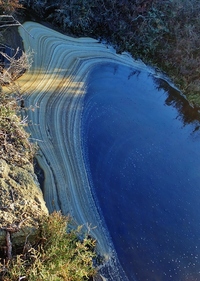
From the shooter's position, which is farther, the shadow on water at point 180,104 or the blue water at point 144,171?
the shadow on water at point 180,104

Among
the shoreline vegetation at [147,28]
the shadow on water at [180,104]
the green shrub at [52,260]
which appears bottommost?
the green shrub at [52,260]

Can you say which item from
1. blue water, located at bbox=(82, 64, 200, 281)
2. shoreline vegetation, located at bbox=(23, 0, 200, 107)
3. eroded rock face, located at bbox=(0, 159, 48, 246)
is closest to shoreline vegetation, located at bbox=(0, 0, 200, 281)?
shoreline vegetation, located at bbox=(23, 0, 200, 107)

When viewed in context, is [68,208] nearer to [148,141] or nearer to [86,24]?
[148,141]

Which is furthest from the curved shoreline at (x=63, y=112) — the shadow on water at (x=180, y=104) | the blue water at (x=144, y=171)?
the shadow on water at (x=180, y=104)

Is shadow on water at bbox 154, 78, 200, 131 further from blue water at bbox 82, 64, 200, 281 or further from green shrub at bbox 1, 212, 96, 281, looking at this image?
green shrub at bbox 1, 212, 96, 281

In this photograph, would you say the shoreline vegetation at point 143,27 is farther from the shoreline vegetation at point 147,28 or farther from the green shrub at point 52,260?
the green shrub at point 52,260

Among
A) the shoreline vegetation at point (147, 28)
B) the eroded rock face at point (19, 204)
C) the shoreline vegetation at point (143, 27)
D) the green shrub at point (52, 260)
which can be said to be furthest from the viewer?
the shoreline vegetation at point (147, 28)

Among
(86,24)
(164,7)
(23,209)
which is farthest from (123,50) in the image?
(23,209)
